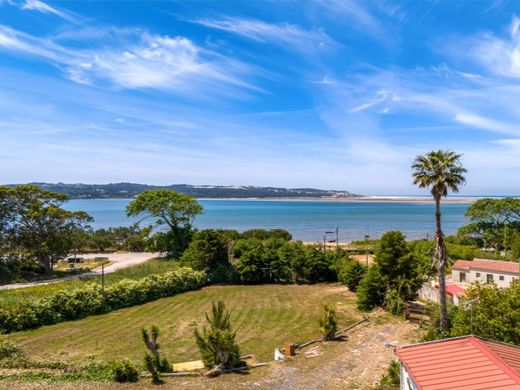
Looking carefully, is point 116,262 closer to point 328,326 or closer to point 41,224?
point 41,224

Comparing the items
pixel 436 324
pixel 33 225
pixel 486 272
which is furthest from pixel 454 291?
pixel 33 225

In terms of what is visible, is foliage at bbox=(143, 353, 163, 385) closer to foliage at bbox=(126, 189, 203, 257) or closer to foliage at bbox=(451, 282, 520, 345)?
foliage at bbox=(451, 282, 520, 345)

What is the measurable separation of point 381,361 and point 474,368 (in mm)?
7829

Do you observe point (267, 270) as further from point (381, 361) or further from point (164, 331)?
point (381, 361)

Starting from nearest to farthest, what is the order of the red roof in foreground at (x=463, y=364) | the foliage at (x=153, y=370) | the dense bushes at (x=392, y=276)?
the red roof in foreground at (x=463, y=364) → the foliage at (x=153, y=370) → the dense bushes at (x=392, y=276)

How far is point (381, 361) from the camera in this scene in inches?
649

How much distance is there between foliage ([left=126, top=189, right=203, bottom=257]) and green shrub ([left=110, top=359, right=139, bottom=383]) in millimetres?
33540

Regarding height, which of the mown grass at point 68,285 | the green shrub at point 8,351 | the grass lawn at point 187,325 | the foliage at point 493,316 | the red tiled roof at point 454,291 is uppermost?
the foliage at point 493,316

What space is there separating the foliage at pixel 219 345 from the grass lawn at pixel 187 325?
2670 millimetres

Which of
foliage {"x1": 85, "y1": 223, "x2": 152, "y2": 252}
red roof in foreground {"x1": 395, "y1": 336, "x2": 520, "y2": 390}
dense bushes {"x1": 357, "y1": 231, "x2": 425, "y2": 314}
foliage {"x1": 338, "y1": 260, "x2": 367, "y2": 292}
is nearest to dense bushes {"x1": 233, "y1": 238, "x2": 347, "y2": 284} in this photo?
foliage {"x1": 338, "y1": 260, "x2": 367, "y2": 292}

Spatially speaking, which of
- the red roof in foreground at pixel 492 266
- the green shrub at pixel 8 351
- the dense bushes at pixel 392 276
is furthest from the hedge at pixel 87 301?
the red roof in foreground at pixel 492 266

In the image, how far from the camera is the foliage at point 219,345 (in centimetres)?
1520

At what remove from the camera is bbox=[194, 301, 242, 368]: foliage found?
1520cm

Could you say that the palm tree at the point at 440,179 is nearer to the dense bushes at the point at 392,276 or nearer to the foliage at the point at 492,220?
the dense bushes at the point at 392,276
